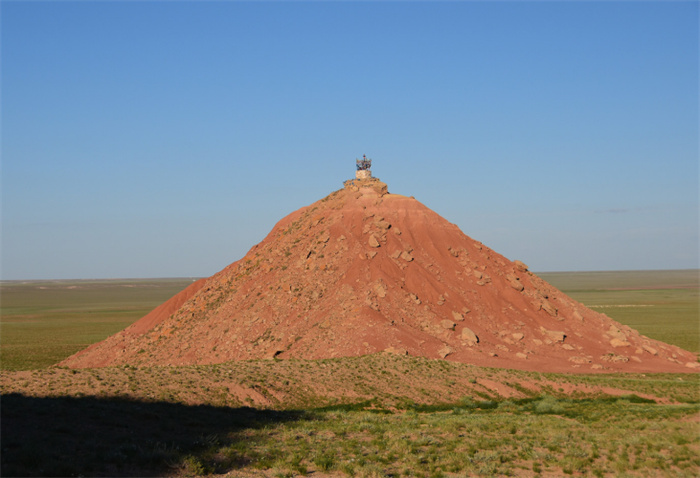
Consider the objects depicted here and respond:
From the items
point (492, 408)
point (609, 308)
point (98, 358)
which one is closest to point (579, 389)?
point (492, 408)

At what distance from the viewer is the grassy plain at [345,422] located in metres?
20.8

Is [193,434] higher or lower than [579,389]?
higher

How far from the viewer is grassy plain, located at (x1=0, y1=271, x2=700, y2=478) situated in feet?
68.3

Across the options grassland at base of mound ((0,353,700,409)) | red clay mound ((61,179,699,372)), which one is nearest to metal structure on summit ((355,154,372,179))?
red clay mound ((61,179,699,372))

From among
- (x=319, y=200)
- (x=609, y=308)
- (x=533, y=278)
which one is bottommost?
(x=609, y=308)

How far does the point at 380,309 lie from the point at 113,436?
121 ft

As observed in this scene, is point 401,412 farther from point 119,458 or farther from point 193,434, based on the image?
point 119,458

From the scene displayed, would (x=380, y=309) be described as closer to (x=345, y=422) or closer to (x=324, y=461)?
(x=345, y=422)

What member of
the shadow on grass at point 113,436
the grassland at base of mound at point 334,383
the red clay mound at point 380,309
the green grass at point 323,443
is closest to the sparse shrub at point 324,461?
the green grass at point 323,443

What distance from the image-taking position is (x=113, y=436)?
22.9 m

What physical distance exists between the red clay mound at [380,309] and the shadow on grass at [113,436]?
2424 centimetres

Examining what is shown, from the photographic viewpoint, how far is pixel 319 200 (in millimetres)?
79812

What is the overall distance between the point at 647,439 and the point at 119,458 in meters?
21.1

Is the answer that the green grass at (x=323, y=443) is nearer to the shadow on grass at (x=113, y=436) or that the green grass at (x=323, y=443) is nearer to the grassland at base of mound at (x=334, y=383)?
the shadow on grass at (x=113, y=436)
